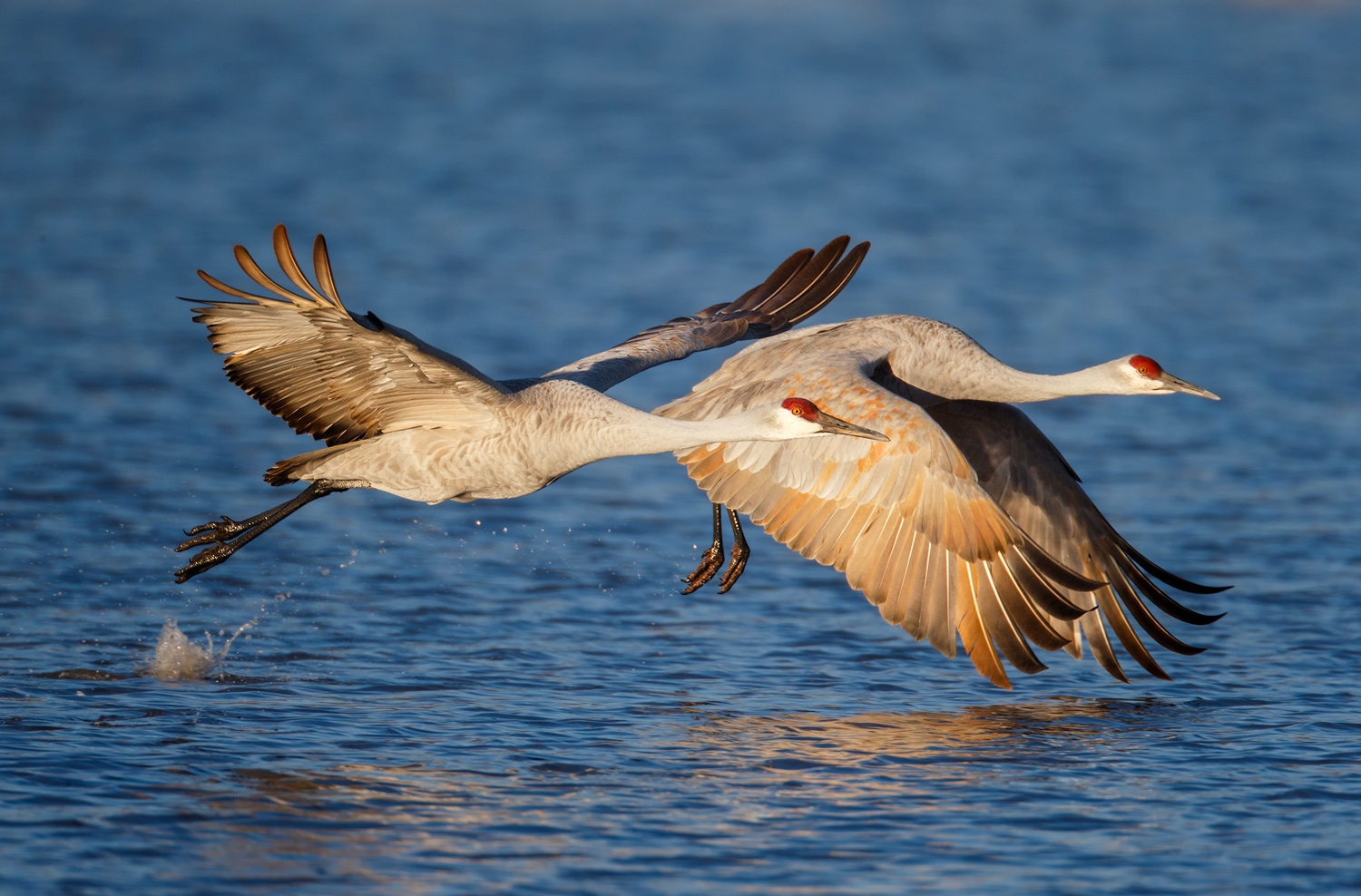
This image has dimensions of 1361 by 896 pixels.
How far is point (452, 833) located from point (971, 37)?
2282cm

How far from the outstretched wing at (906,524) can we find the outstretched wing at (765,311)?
2.42 feet

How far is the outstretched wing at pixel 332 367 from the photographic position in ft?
21.2

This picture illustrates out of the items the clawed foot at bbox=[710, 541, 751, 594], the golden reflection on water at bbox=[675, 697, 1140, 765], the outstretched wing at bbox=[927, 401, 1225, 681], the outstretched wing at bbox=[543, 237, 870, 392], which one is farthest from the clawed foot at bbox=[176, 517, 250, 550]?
the outstretched wing at bbox=[927, 401, 1225, 681]

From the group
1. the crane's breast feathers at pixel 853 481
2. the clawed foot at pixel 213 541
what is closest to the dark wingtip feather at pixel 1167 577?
the crane's breast feathers at pixel 853 481

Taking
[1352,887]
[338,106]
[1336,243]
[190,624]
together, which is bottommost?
[1352,887]

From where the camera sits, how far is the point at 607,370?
311 inches

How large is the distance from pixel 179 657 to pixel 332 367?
1.76 meters

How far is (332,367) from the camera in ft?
22.8

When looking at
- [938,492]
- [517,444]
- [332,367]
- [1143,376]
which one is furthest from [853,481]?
[332,367]

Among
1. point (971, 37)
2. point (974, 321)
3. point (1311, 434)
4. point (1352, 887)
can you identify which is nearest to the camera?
point (1352, 887)

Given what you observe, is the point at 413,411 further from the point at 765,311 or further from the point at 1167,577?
the point at 1167,577

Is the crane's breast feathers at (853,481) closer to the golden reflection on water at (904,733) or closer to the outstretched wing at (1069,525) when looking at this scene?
the golden reflection on water at (904,733)

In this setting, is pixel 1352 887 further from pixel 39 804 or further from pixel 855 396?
pixel 39 804

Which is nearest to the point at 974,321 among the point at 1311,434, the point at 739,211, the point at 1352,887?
the point at 1311,434
